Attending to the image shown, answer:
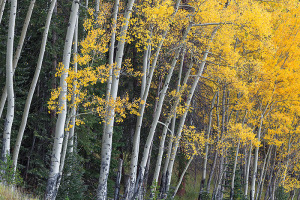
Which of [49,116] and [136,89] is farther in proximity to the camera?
[136,89]

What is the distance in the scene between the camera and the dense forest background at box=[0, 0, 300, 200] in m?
8.45

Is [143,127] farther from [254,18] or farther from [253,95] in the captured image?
[254,18]

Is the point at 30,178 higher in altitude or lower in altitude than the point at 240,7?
lower

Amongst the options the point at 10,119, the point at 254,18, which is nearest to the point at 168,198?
the point at 10,119

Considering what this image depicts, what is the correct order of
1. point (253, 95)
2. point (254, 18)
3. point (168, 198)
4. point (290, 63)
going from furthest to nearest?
1. point (253, 95)
2. point (290, 63)
3. point (168, 198)
4. point (254, 18)

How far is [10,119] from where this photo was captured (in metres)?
8.77

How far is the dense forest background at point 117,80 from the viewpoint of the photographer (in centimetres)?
845

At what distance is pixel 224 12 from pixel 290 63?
16.8 feet

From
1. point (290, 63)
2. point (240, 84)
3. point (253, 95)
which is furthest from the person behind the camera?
point (253, 95)

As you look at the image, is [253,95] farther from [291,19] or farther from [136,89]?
[136,89]

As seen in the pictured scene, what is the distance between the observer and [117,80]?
28.9ft

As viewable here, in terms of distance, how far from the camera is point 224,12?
398 inches

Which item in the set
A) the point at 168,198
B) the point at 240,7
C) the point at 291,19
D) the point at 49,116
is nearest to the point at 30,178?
the point at 49,116

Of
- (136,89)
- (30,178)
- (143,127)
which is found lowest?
(30,178)
